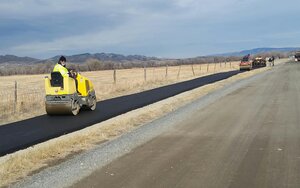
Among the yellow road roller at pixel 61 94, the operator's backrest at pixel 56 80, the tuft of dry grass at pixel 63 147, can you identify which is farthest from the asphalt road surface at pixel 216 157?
the operator's backrest at pixel 56 80

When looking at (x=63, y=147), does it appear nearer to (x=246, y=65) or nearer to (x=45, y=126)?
(x=45, y=126)

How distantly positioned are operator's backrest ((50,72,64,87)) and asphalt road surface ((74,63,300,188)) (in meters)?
4.76

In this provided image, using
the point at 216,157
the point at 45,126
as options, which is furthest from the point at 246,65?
the point at 216,157

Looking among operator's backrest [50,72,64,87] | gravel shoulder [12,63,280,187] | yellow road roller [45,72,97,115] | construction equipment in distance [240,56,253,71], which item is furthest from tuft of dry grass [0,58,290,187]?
construction equipment in distance [240,56,253,71]

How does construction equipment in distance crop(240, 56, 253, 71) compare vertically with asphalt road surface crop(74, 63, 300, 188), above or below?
above

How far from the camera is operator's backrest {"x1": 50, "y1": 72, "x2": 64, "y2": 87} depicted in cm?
1530

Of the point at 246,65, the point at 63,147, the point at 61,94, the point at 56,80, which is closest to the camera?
the point at 63,147

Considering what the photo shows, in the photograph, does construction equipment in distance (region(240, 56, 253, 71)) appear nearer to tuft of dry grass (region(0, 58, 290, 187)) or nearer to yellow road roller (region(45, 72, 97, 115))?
tuft of dry grass (region(0, 58, 290, 187))

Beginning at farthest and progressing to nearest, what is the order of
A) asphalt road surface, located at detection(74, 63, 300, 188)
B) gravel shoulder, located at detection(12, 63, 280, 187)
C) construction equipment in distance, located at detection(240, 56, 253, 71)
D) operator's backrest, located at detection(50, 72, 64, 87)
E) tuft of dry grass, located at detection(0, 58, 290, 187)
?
construction equipment in distance, located at detection(240, 56, 253, 71)
operator's backrest, located at detection(50, 72, 64, 87)
tuft of dry grass, located at detection(0, 58, 290, 187)
gravel shoulder, located at detection(12, 63, 280, 187)
asphalt road surface, located at detection(74, 63, 300, 188)

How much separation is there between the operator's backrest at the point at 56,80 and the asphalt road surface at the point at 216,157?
15.6ft

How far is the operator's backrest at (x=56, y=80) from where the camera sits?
603 inches

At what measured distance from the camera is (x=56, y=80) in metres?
15.5

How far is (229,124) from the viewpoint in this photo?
42.4 ft

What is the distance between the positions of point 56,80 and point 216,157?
849 cm
